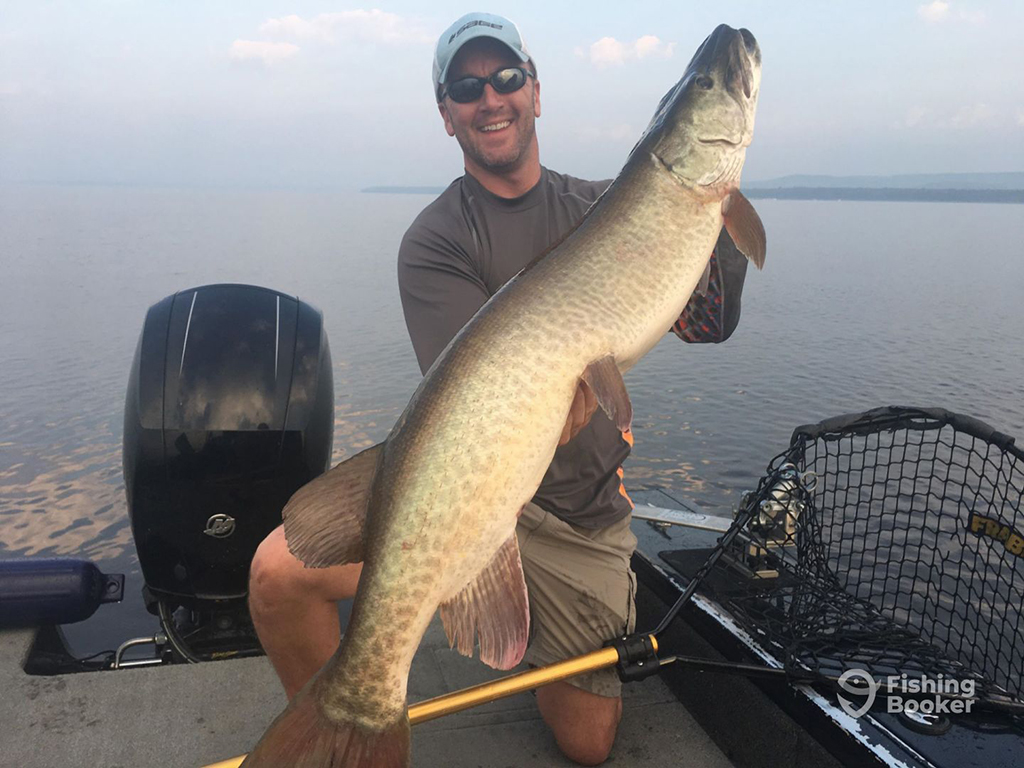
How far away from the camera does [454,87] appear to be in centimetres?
327

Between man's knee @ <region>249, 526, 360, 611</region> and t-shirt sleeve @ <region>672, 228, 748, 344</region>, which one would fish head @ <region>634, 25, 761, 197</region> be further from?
man's knee @ <region>249, 526, 360, 611</region>

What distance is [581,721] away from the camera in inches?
116


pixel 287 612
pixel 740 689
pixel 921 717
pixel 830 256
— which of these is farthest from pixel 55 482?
pixel 830 256

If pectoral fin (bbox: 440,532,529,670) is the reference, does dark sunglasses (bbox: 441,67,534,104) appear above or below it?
above

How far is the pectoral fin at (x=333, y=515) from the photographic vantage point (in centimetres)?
207

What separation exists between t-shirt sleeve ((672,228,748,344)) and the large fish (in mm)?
479

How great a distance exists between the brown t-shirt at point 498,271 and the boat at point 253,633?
23.9 inches

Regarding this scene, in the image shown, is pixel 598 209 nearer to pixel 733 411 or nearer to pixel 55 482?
pixel 55 482

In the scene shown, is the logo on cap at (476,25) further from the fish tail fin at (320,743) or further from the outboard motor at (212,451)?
the fish tail fin at (320,743)

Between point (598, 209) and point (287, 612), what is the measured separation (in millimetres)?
1892

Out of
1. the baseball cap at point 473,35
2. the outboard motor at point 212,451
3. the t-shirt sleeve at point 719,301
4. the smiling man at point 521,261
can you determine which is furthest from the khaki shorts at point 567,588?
the baseball cap at point 473,35

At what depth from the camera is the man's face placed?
326 cm

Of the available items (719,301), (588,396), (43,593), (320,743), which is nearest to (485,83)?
(719,301)

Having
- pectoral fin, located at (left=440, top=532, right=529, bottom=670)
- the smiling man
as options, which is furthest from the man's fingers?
the smiling man
